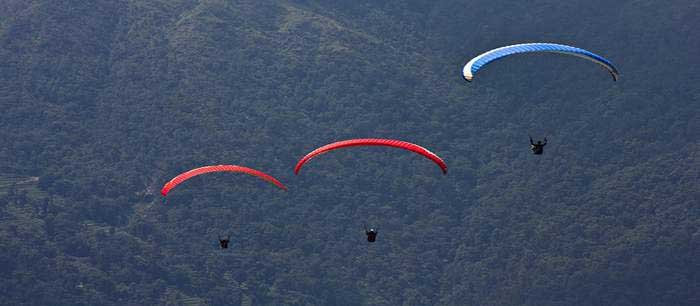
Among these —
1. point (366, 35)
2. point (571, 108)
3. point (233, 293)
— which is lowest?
point (233, 293)

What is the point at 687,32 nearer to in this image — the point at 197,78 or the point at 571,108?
the point at 571,108

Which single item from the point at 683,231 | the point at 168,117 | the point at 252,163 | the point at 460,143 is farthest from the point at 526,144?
the point at 168,117

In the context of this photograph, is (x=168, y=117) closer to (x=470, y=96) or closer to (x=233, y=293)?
(x=233, y=293)

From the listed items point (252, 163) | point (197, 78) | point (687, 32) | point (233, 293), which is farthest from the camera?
point (687, 32)

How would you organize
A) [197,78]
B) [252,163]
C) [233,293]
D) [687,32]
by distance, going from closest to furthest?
[233,293], [252,163], [197,78], [687,32]

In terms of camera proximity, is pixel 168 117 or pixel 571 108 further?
pixel 571 108

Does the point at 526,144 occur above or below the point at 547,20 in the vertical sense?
below
